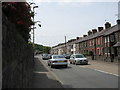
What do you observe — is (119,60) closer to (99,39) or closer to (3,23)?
(99,39)

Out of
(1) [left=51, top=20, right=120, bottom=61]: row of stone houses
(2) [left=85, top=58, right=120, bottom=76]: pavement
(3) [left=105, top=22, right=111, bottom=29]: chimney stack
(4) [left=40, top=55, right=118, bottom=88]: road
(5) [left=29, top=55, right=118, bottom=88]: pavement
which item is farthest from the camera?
(3) [left=105, top=22, right=111, bottom=29]: chimney stack

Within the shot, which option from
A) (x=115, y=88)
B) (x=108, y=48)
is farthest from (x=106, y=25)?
(x=115, y=88)

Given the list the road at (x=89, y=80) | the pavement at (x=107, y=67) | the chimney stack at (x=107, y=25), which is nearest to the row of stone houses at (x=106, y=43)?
the chimney stack at (x=107, y=25)

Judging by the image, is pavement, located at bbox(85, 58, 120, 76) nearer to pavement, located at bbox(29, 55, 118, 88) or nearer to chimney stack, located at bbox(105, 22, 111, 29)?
pavement, located at bbox(29, 55, 118, 88)

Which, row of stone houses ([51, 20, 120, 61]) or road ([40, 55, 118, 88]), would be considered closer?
road ([40, 55, 118, 88])

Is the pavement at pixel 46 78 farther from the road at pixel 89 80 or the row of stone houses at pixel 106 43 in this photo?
the row of stone houses at pixel 106 43

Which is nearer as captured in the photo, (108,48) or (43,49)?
(108,48)

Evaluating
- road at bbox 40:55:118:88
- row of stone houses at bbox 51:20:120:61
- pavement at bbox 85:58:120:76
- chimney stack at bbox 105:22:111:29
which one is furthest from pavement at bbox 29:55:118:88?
chimney stack at bbox 105:22:111:29

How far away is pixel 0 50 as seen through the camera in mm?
3227

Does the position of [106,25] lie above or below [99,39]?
above

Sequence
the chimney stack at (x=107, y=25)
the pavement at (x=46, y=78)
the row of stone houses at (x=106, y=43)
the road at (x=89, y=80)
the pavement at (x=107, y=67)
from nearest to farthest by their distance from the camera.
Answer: the road at (x=89, y=80) < the pavement at (x=46, y=78) < the pavement at (x=107, y=67) < the row of stone houses at (x=106, y=43) < the chimney stack at (x=107, y=25)

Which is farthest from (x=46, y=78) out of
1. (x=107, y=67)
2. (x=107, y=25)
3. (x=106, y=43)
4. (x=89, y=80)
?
(x=107, y=25)

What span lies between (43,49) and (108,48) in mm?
125198

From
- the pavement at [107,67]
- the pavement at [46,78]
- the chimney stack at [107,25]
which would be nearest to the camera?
the pavement at [46,78]
